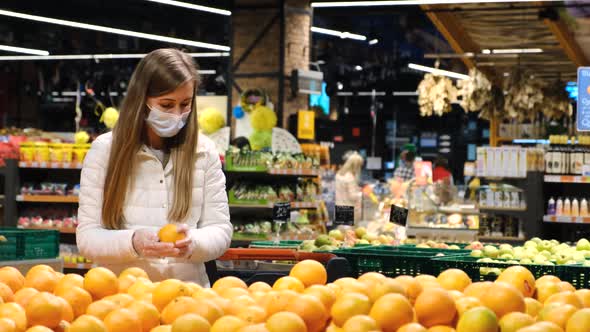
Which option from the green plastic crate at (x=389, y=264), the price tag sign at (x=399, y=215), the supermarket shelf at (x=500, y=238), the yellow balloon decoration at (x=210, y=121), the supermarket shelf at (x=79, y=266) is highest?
the yellow balloon decoration at (x=210, y=121)

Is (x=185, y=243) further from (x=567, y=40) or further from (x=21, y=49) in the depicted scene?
(x=21, y=49)

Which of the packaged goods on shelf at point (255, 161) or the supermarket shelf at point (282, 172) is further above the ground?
the packaged goods on shelf at point (255, 161)

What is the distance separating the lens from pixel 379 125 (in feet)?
114

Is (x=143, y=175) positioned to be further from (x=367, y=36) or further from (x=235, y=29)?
(x=367, y=36)

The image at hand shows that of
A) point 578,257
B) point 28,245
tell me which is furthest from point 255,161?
point 578,257

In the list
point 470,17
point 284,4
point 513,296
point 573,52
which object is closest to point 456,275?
point 513,296

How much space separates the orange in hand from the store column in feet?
28.2

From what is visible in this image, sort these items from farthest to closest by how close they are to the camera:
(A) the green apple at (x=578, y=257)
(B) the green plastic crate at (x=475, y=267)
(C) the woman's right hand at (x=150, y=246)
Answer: (A) the green apple at (x=578, y=257), (B) the green plastic crate at (x=475, y=267), (C) the woman's right hand at (x=150, y=246)

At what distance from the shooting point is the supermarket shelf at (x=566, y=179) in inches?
328

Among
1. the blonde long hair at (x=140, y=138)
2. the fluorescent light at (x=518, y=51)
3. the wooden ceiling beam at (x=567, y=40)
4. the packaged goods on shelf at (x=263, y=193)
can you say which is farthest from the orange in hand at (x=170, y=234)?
the fluorescent light at (x=518, y=51)

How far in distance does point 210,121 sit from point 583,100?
4.68 metres

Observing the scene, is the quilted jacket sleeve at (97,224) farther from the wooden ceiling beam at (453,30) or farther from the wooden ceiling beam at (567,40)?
the wooden ceiling beam at (567,40)

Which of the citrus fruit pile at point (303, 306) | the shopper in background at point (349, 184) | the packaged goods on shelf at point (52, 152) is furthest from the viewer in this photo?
the shopper in background at point (349, 184)

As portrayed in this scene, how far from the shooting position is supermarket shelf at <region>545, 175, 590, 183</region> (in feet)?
27.3
